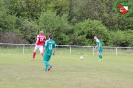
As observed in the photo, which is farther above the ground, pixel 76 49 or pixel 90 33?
pixel 90 33

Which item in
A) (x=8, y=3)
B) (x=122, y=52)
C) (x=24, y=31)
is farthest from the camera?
(x=8, y=3)

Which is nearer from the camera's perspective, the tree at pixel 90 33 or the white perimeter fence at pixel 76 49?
the white perimeter fence at pixel 76 49

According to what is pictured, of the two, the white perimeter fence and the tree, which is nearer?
the white perimeter fence

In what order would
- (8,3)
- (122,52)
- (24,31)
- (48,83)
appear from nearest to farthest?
1. (48,83)
2. (122,52)
3. (24,31)
4. (8,3)

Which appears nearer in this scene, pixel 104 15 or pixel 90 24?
pixel 90 24

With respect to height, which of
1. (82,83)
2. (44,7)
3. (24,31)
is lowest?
(82,83)

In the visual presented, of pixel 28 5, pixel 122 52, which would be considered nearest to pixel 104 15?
pixel 28 5

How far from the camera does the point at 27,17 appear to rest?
2473 inches

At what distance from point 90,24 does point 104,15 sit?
8.52m

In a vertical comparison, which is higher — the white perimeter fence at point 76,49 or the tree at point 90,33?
the tree at point 90,33

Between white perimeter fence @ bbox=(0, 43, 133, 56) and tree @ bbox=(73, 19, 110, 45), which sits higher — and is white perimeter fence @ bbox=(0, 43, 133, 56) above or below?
below

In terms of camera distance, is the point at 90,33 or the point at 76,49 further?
the point at 90,33

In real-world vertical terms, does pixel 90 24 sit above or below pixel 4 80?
above

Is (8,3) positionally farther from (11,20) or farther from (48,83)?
(48,83)
